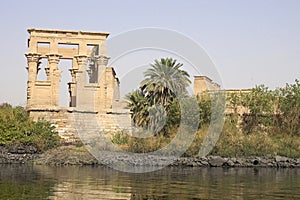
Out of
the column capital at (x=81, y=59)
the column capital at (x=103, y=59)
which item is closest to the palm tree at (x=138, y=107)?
the column capital at (x=103, y=59)

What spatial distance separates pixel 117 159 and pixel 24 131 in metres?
7.79

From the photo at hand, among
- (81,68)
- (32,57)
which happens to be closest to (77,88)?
(81,68)

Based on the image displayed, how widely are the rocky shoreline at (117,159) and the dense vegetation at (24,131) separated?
0.57m

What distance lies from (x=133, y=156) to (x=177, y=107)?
24.2ft

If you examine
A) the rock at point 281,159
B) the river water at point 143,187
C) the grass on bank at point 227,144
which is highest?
the grass on bank at point 227,144

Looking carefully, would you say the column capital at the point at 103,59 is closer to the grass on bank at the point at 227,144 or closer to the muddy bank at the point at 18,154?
the grass on bank at the point at 227,144

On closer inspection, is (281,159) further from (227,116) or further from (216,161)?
(227,116)

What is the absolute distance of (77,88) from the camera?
147 ft

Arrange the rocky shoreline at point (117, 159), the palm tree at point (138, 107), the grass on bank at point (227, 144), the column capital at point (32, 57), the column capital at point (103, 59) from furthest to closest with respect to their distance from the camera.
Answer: the palm tree at point (138, 107), the column capital at point (103, 59), the column capital at point (32, 57), the grass on bank at point (227, 144), the rocky shoreline at point (117, 159)

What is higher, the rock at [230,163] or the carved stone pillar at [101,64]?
the carved stone pillar at [101,64]

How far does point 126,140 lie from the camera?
41.7 m

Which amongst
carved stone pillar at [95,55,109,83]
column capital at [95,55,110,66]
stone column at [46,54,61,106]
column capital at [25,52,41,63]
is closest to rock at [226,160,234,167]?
carved stone pillar at [95,55,109,83]

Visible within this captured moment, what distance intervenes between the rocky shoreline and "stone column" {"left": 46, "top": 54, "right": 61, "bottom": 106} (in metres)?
5.71

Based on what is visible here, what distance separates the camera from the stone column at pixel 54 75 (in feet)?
145
